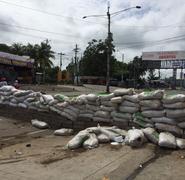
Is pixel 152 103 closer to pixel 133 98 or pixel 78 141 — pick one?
pixel 133 98

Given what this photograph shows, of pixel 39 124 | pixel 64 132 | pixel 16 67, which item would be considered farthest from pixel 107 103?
pixel 16 67

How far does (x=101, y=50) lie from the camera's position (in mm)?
78750

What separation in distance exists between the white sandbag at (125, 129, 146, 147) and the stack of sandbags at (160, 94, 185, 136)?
0.67 meters

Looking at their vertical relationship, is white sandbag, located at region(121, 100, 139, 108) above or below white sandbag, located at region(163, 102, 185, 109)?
below

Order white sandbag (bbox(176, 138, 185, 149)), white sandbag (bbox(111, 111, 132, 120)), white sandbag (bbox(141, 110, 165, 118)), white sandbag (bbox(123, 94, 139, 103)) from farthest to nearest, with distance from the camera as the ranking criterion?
white sandbag (bbox(111, 111, 132, 120))
white sandbag (bbox(123, 94, 139, 103))
white sandbag (bbox(141, 110, 165, 118))
white sandbag (bbox(176, 138, 185, 149))

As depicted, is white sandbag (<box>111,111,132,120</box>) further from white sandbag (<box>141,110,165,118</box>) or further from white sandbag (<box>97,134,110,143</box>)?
white sandbag (<box>97,134,110,143</box>)

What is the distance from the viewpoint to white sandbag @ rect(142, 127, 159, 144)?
8.36 metres

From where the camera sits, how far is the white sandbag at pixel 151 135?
27.4 feet

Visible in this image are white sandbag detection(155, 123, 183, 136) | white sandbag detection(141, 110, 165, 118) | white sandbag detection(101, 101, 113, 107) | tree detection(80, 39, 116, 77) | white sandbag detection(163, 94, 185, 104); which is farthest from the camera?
tree detection(80, 39, 116, 77)

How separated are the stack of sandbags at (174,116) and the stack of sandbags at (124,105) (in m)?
0.93

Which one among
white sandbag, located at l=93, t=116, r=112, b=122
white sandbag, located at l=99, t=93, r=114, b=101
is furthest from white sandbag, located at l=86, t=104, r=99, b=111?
white sandbag, located at l=99, t=93, r=114, b=101

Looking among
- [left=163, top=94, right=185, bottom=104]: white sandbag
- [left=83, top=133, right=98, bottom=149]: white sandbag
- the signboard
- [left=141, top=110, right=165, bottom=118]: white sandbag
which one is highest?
the signboard

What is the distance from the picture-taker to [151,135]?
27.8 ft

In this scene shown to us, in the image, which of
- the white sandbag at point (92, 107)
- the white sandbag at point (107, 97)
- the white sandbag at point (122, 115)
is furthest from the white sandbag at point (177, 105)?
the white sandbag at point (92, 107)
